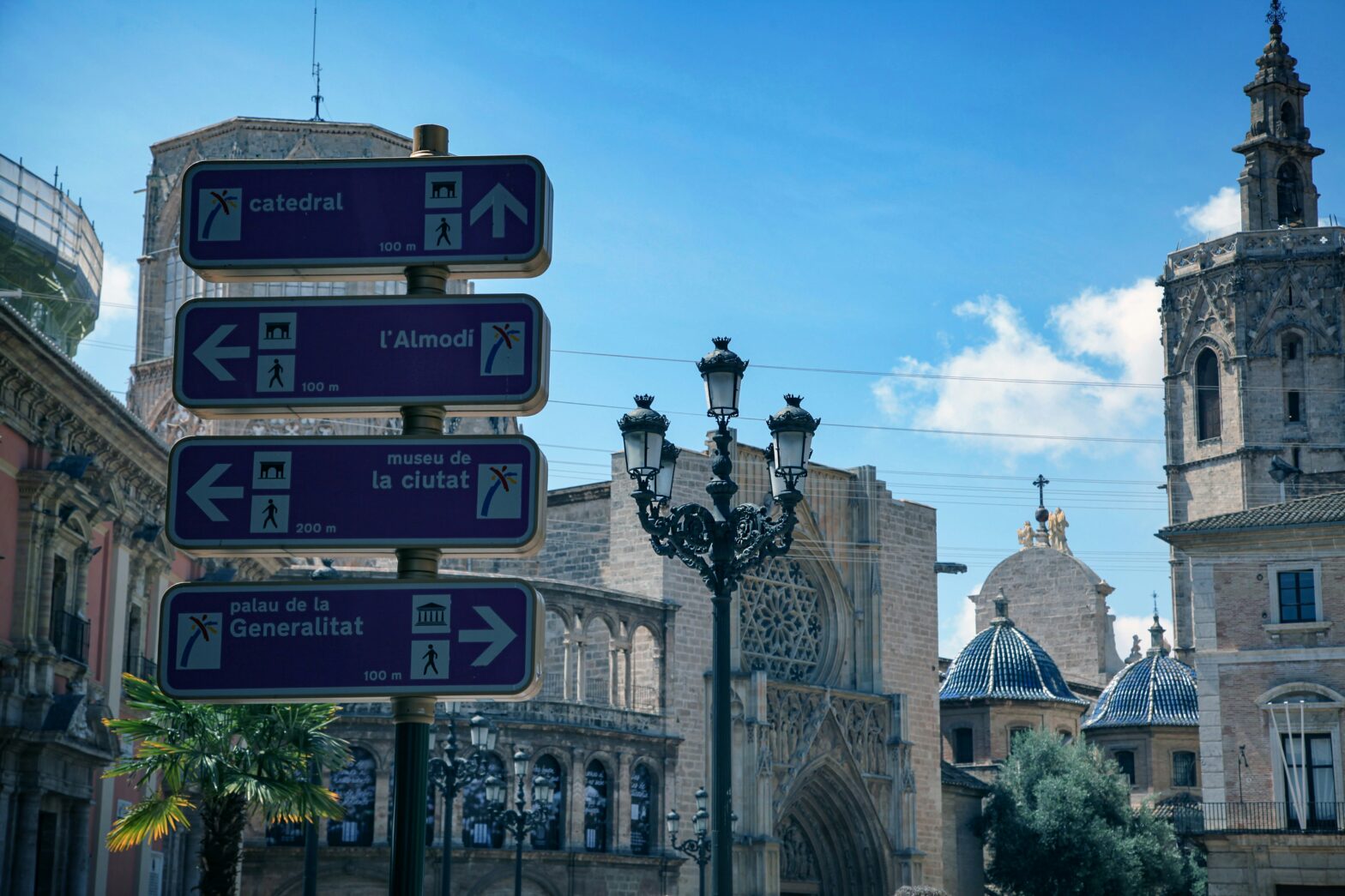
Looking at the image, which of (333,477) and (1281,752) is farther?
(1281,752)

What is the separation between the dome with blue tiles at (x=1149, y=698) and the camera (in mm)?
63219

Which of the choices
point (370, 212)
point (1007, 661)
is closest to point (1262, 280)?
point (1007, 661)

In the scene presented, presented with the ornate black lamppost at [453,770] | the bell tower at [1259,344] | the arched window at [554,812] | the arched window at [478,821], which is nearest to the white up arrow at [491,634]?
the ornate black lamppost at [453,770]

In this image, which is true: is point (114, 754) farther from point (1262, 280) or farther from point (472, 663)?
point (1262, 280)

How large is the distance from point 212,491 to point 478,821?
3525 centimetres

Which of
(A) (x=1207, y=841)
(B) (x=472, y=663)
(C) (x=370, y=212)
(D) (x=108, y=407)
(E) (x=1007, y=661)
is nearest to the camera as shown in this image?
(B) (x=472, y=663)

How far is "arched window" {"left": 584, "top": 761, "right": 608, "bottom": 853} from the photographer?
43.3 meters

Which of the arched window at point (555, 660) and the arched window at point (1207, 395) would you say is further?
the arched window at point (1207, 395)

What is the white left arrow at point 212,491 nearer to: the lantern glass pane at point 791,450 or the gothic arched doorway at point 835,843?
the lantern glass pane at point 791,450

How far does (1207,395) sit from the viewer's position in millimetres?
70562

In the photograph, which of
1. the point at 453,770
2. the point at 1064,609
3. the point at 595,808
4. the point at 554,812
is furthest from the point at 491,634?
the point at 1064,609

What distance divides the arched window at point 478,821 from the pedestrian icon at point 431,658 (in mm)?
34208

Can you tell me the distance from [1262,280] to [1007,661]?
17.9 metres

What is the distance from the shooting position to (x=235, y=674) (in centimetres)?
723
